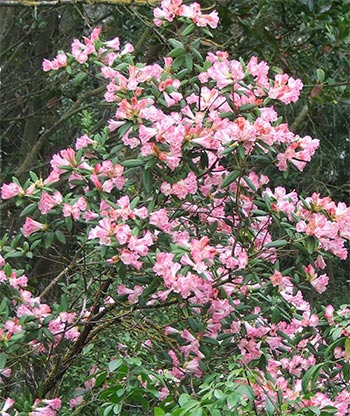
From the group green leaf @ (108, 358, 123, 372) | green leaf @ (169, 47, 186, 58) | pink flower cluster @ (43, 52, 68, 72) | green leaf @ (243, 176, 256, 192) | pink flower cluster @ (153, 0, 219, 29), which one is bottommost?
green leaf @ (108, 358, 123, 372)

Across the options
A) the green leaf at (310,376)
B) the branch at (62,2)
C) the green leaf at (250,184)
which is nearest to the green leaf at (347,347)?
the green leaf at (310,376)

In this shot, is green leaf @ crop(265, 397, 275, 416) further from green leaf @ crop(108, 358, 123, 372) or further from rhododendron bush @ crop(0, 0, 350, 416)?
green leaf @ crop(108, 358, 123, 372)

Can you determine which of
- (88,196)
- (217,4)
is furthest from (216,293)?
(217,4)

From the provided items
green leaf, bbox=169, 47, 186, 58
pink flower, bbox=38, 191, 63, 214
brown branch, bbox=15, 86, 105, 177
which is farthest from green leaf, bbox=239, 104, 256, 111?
brown branch, bbox=15, 86, 105, 177

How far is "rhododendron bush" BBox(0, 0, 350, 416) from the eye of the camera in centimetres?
204

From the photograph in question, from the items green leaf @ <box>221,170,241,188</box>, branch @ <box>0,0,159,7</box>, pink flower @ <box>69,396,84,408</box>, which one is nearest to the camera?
green leaf @ <box>221,170,241,188</box>

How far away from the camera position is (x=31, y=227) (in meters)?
2.20

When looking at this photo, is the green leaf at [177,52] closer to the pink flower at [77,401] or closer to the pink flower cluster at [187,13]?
the pink flower cluster at [187,13]

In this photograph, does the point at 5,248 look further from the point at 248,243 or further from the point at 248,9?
the point at 248,9

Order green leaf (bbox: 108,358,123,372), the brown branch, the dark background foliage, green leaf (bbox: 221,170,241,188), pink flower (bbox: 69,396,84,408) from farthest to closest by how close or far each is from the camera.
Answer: the brown branch, the dark background foliage, pink flower (bbox: 69,396,84,408), green leaf (bbox: 221,170,241,188), green leaf (bbox: 108,358,123,372)

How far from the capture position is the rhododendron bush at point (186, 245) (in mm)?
2041

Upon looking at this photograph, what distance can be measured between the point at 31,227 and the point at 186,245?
460mm

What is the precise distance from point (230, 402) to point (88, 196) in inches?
28.7

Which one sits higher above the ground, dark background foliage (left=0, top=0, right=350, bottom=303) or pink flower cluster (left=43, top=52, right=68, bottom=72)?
dark background foliage (left=0, top=0, right=350, bottom=303)
